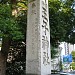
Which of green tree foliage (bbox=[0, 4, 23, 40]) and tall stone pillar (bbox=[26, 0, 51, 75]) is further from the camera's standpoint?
green tree foliage (bbox=[0, 4, 23, 40])

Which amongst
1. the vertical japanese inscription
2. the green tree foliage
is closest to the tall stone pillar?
the vertical japanese inscription

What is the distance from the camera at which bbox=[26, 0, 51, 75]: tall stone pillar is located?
856cm

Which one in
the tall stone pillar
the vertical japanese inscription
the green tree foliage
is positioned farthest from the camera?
the green tree foliage

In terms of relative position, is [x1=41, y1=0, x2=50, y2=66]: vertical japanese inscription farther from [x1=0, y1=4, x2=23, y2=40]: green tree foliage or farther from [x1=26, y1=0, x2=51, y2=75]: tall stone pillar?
[x1=0, y1=4, x2=23, y2=40]: green tree foliage

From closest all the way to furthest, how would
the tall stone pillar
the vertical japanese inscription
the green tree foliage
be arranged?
the tall stone pillar
the vertical japanese inscription
the green tree foliage

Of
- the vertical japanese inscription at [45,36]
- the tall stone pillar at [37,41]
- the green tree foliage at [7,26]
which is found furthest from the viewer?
the green tree foliage at [7,26]

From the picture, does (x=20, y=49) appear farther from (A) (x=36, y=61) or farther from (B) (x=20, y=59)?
(A) (x=36, y=61)

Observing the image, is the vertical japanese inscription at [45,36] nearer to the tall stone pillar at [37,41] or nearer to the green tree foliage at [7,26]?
the tall stone pillar at [37,41]

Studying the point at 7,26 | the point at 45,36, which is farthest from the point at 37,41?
the point at 7,26

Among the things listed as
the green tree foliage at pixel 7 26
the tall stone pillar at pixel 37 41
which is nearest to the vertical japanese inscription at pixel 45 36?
the tall stone pillar at pixel 37 41

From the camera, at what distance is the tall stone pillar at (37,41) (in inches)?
337

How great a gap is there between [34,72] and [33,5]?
280cm

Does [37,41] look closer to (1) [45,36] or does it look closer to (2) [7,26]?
(1) [45,36]

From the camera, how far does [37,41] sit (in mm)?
8727
